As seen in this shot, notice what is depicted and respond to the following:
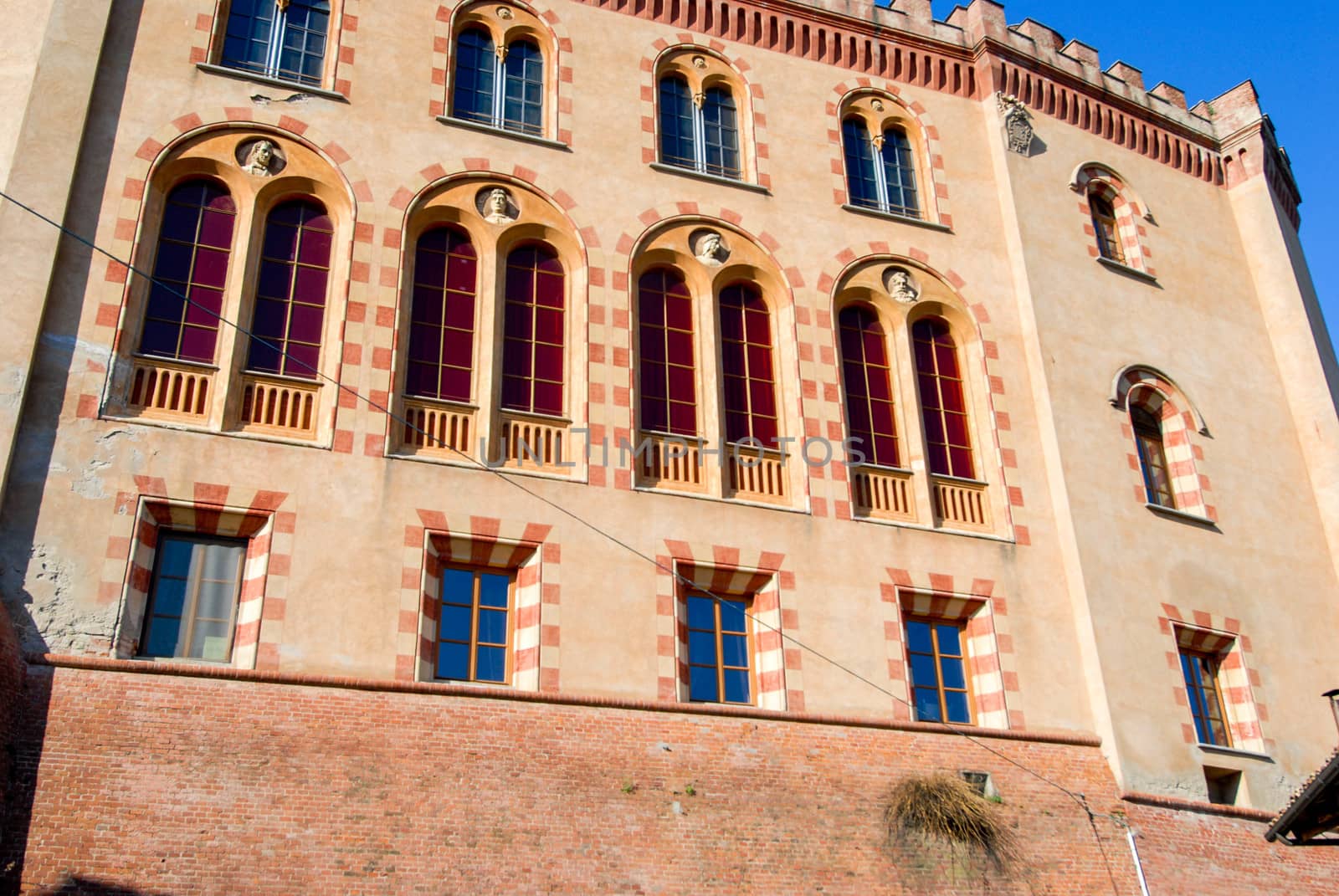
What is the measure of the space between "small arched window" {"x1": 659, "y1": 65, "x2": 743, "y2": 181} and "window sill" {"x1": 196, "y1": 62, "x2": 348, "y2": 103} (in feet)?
16.8

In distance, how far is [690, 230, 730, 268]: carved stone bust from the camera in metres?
20.5

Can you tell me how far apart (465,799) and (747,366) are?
808 centimetres

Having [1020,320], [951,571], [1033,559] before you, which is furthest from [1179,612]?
[1020,320]

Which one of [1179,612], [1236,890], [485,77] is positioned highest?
[485,77]

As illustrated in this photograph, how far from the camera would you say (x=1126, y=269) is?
23781mm

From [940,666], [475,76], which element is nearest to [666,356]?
[475,76]

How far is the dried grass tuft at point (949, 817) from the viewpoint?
16766 mm

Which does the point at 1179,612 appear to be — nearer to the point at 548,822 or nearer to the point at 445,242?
the point at 548,822

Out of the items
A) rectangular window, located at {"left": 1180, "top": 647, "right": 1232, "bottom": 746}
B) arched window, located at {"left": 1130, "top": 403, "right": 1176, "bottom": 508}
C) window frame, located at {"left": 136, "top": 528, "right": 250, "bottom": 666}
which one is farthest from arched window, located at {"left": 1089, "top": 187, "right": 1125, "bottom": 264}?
window frame, located at {"left": 136, "top": 528, "right": 250, "bottom": 666}

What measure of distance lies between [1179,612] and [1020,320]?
525 cm

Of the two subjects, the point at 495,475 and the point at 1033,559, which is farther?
the point at 1033,559

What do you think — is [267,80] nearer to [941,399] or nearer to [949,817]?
[941,399]

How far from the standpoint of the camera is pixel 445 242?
63.9ft

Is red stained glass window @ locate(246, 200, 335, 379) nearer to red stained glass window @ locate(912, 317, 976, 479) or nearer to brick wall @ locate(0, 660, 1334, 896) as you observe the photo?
brick wall @ locate(0, 660, 1334, 896)
